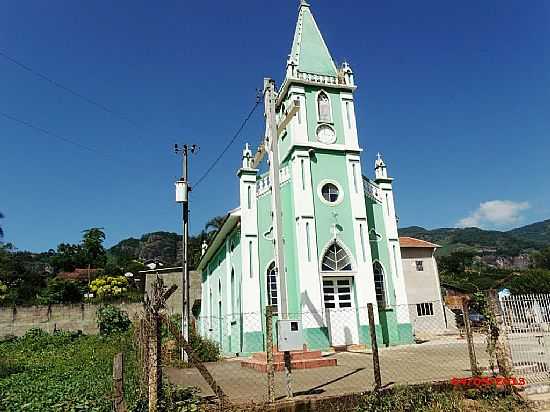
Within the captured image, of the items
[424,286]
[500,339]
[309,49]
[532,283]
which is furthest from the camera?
[532,283]

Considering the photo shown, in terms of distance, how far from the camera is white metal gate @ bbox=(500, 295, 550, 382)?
796cm

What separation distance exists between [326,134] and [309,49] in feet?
16.1

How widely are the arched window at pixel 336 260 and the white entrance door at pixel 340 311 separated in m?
0.41

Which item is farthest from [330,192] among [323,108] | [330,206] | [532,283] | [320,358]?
[532,283]

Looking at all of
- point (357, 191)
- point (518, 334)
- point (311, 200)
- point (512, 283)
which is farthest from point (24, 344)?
point (512, 283)

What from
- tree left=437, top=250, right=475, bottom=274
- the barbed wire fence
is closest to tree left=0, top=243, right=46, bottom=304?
the barbed wire fence

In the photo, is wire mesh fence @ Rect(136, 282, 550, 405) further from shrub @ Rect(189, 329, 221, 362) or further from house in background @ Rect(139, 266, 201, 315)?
house in background @ Rect(139, 266, 201, 315)

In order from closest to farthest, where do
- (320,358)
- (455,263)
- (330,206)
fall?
(320,358)
(330,206)
(455,263)

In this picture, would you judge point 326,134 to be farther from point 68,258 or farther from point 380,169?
point 68,258

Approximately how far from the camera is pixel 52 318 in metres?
26.8

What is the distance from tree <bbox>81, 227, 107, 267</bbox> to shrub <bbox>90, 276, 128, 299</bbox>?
978 inches

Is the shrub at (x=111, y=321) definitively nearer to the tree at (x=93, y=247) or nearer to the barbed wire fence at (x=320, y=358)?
the barbed wire fence at (x=320, y=358)

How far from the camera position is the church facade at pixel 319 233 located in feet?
54.5

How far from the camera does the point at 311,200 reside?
17.5m
